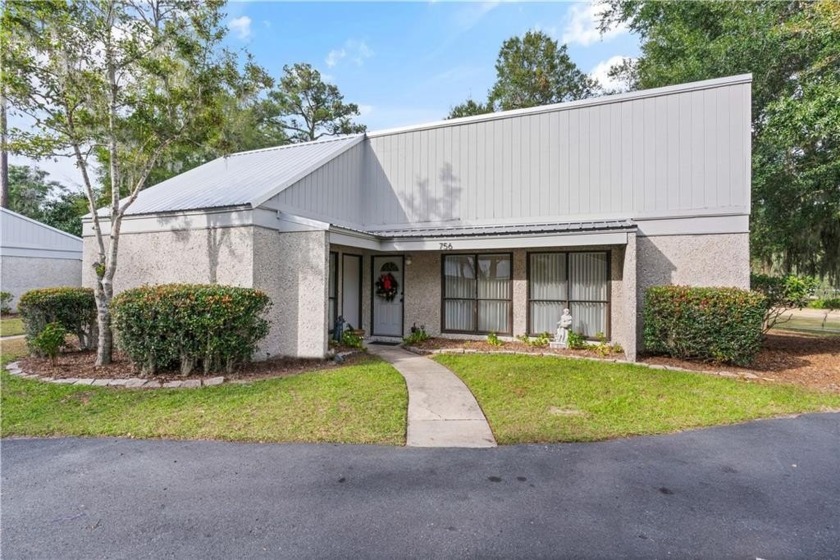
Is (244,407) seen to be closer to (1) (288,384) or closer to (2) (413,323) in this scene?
(1) (288,384)

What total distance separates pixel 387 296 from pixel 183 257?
505cm

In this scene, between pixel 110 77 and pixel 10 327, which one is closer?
pixel 110 77

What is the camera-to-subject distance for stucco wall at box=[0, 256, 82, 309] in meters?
17.3

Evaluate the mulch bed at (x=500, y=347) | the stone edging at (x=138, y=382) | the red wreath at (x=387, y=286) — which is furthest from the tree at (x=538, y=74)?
the stone edging at (x=138, y=382)

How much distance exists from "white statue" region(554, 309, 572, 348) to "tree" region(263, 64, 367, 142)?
20.2 metres

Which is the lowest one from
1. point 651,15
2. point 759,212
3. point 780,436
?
point 780,436

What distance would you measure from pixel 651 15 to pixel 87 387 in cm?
1775

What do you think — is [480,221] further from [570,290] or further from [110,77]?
[110,77]

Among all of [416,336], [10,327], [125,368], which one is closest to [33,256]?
[10,327]

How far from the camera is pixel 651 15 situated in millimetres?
13336

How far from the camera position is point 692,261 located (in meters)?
8.82

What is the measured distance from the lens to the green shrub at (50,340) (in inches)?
300

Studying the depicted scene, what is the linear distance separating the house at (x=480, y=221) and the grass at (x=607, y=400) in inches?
64.3

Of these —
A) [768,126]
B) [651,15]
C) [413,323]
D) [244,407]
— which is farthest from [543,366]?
[651,15]
